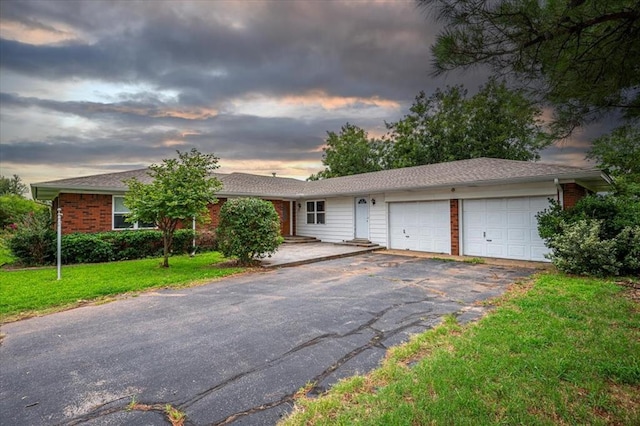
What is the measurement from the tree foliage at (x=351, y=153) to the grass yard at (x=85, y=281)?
24.1 meters

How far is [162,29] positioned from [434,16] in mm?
9052

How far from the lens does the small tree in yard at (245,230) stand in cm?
957

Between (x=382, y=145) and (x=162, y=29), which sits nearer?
(x=162, y=29)

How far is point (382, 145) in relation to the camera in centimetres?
3231

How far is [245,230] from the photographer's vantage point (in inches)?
378

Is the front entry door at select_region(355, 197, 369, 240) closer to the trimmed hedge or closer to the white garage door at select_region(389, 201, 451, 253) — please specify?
the white garage door at select_region(389, 201, 451, 253)

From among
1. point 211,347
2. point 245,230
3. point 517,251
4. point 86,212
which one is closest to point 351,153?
point 517,251

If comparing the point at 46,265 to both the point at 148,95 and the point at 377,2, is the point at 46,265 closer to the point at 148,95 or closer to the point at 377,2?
the point at 148,95

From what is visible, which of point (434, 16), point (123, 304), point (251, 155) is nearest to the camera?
point (434, 16)

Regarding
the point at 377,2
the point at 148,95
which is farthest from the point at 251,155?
the point at 377,2

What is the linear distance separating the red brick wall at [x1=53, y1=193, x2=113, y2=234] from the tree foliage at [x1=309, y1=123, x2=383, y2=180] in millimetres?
23795

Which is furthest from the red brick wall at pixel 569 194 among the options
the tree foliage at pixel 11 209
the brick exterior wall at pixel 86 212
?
the tree foliage at pixel 11 209

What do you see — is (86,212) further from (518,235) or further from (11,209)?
(518,235)

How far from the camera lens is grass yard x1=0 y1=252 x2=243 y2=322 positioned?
5902mm
